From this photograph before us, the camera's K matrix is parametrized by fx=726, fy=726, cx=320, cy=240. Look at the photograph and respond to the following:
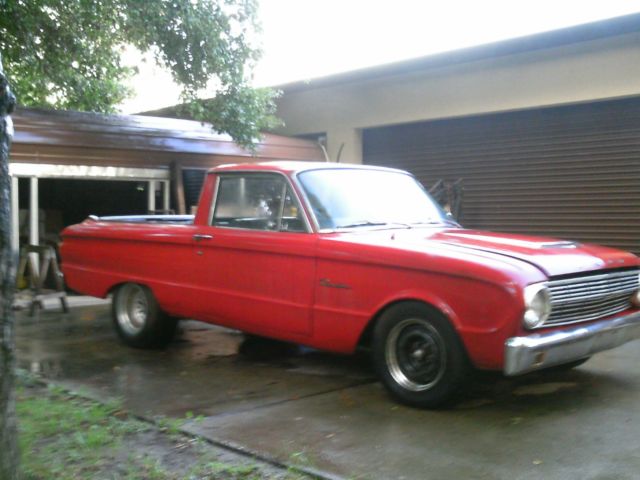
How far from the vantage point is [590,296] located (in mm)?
5086

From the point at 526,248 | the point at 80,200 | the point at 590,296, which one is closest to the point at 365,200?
the point at 526,248

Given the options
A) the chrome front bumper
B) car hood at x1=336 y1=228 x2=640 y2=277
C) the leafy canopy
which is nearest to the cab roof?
car hood at x1=336 y1=228 x2=640 y2=277

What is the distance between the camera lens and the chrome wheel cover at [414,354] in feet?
16.3

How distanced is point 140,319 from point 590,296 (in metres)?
4.38

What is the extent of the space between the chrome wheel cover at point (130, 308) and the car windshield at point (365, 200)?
240 centimetres

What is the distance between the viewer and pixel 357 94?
13.4m

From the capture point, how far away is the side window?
19.7 feet

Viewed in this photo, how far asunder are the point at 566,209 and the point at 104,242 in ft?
22.4

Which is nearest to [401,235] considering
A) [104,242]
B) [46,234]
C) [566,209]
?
[104,242]

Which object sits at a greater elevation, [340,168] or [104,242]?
[340,168]

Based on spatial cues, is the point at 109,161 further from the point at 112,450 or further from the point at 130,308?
the point at 112,450

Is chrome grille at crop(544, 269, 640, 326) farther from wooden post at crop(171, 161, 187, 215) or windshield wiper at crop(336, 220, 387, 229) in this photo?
wooden post at crop(171, 161, 187, 215)

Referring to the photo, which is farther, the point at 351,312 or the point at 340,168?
the point at 340,168

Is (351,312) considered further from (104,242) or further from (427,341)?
(104,242)
